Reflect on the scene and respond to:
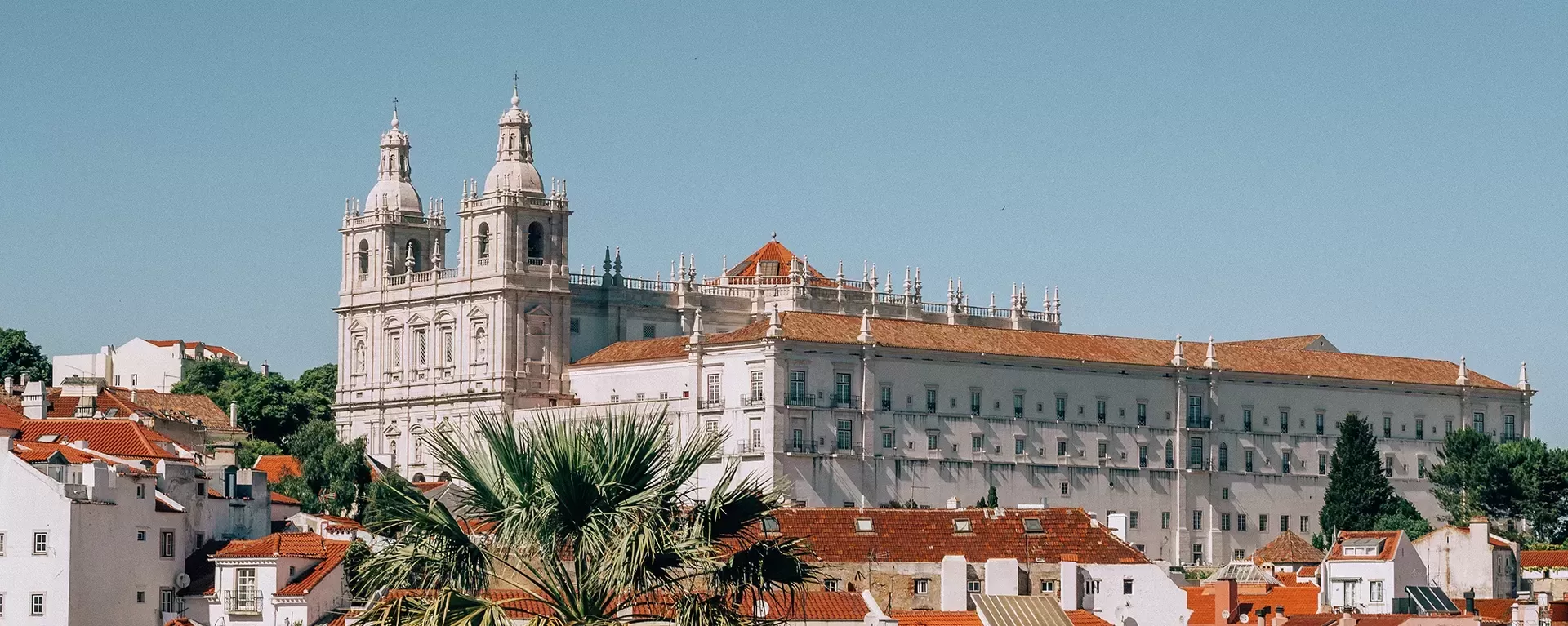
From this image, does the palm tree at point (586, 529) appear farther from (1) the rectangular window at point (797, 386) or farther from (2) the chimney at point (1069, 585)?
(1) the rectangular window at point (797, 386)

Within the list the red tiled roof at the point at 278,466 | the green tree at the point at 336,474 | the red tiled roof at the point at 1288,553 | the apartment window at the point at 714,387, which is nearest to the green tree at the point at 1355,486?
the red tiled roof at the point at 1288,553

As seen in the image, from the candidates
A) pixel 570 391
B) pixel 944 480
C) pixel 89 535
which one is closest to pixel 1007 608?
pixel 89 535

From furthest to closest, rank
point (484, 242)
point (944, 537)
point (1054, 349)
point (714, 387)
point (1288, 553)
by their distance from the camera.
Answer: point (484, 242) < point (1054, 349) < point (714, 387) < point (1288, 553) < point (944, 537)

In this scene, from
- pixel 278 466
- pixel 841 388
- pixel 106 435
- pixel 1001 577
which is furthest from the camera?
pixel 841 388

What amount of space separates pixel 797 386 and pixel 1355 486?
27367 millimetres

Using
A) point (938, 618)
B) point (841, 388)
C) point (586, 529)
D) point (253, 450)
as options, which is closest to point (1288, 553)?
point (841, 388)

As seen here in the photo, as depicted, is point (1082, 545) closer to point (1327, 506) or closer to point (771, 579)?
point (771, 579)

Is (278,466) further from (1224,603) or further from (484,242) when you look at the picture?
(1224,603)

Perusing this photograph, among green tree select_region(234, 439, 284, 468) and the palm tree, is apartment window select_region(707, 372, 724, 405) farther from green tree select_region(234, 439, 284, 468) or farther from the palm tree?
the palm tree

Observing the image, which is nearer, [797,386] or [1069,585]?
[1069,585]

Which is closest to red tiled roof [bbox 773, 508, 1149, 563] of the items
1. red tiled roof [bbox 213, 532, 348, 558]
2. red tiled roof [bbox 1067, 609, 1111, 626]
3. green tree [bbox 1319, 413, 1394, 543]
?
red tiled roof [bbox 1067, 609, 1111, 626]

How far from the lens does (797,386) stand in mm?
129500

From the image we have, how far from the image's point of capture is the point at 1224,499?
5625 inches

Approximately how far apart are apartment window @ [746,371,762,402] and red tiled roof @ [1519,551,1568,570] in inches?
1221
